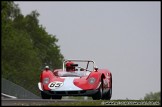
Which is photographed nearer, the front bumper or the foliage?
the front bumper

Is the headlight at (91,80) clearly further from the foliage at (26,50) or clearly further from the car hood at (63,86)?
the foliage at (26,50)

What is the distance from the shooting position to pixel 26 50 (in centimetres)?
9781

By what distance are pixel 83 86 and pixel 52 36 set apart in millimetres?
83843

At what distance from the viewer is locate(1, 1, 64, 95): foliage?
90.9 m

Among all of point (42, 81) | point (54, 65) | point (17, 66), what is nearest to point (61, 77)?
point (42, 81)

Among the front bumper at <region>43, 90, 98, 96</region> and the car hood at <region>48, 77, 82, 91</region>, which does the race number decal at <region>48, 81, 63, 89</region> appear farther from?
the front bumper at <region>43, 90, 98, 96</region>

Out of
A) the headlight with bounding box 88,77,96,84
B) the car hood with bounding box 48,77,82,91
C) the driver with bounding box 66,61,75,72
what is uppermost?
the driver with bounding box 66,61,75,72

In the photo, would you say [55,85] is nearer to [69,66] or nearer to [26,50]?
[69,66]

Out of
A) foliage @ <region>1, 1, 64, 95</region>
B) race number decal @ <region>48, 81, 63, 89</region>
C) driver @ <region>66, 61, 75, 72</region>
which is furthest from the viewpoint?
foliage @ <region>1, 1, 64, 95</region>

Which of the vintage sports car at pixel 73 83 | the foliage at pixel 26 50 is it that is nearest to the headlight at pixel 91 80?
the vintage sports car at pixel 73 83

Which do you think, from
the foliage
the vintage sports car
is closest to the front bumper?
the vintage sports car

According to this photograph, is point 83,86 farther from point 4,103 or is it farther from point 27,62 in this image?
point 27,62

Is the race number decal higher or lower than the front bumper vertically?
higher

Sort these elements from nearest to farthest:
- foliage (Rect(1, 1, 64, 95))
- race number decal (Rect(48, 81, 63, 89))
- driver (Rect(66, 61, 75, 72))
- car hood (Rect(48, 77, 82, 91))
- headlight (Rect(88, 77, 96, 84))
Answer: car hood (Rect(48, 77, 82, 91)) < race number decal (Rect(48, 81, 63, 89)) < headlight (Rect(88, 77, 96, 84)) < driver (Rect(66, 61, 75, 72)) < foliage (Rect(1, 1, 64, 95))
